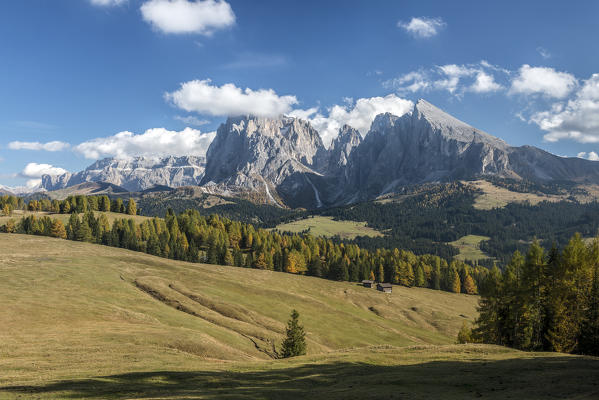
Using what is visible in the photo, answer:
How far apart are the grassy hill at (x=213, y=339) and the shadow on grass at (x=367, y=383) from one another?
5.9 inches

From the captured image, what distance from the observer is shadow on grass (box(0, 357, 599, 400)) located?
26.8 meters

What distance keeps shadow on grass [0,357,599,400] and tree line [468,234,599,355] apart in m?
12.0

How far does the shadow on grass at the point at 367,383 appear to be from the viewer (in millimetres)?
26781

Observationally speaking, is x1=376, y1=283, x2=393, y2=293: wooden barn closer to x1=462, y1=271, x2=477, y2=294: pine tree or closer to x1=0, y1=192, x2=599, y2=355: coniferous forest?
x1=0, y1=192, x2=599, y2=355: coniferous forest

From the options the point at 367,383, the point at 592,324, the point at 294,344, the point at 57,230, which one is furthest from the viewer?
the point at 57,230

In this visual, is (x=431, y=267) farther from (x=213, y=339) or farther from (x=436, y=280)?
(x=213, y=339)

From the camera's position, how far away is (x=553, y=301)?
47.8 metres

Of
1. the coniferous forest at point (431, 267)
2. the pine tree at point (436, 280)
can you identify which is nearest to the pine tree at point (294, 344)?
the coniferous forest at point (431, 267)

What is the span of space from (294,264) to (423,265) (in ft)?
196

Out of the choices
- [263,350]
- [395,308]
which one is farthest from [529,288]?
[395,308]

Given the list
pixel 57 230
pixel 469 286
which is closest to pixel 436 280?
pixel 469 286

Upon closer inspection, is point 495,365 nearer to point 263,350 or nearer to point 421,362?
point 421,362

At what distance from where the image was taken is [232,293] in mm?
98125

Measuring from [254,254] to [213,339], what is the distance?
338ft
